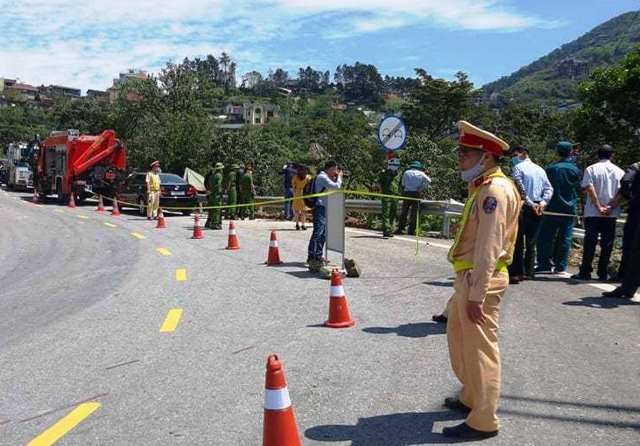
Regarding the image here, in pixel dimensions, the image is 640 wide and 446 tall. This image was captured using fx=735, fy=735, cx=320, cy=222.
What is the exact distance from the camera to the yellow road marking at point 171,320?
7.89 metres

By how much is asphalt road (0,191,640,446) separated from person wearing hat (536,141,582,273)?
859 mm

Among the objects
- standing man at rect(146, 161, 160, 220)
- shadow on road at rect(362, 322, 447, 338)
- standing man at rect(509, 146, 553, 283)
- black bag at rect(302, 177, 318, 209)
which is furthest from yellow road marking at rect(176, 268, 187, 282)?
standing man at rect(146, 161, 160, 220)

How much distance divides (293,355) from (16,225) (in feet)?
58.2

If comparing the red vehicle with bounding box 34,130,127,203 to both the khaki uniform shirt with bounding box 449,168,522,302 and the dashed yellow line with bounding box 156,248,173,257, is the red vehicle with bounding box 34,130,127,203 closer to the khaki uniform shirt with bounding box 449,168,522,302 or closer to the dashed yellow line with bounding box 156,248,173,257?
the dashed yellow line with bounding box 156,248,173,257

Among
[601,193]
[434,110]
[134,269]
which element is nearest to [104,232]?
[134,269]

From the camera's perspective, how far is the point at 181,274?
39.0 ft

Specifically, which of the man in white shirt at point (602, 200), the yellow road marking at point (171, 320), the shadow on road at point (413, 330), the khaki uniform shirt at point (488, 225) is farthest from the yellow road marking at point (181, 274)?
the khaki uniform shirt at point (488, 225)

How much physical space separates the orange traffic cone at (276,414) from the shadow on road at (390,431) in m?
0.68

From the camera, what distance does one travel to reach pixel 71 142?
1211 inches

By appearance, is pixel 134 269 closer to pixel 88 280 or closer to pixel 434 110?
pixel 88 280

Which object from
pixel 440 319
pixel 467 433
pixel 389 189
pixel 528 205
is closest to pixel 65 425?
pixel 467 433

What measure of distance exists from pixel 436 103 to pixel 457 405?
5159 centimetres

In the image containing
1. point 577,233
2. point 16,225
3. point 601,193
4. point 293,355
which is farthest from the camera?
point 16,225

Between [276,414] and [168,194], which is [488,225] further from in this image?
[168,194]
